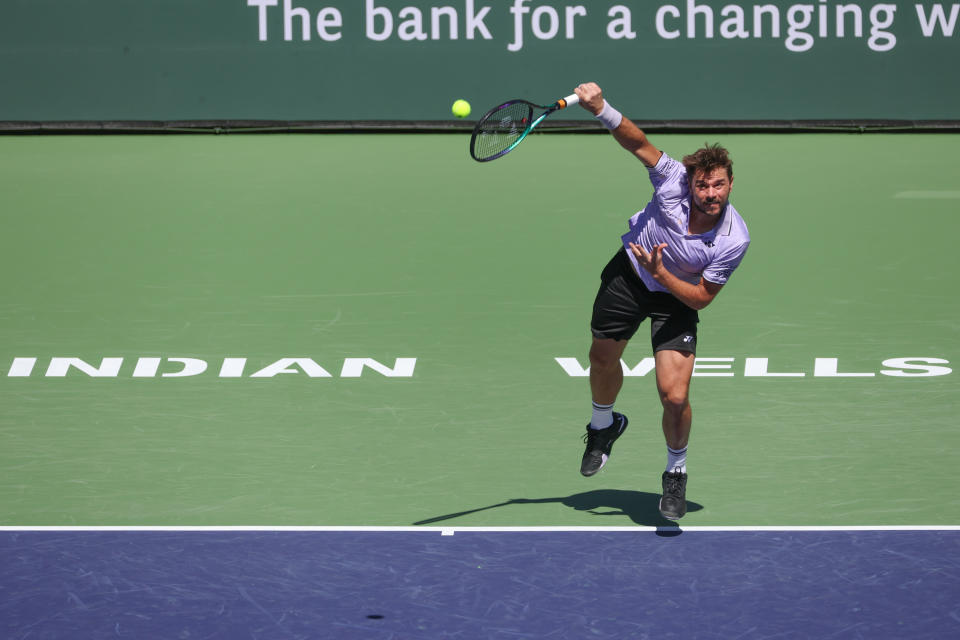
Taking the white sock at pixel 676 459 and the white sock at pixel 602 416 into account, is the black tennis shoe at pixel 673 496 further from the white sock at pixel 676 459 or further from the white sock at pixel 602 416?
the white sock at pixel 602 416

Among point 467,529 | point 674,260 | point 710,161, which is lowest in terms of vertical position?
point 467,529

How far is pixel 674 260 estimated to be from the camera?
7434mm

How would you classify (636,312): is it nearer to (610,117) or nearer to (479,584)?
(610,117)

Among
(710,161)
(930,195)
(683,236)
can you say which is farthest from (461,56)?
(710,161)

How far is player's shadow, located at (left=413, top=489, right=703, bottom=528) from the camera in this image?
746cm

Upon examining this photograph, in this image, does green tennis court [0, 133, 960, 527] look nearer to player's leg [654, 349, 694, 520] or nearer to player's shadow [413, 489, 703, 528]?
player's shadow [413, 489, 703, 528]

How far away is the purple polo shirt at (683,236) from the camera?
7.32m

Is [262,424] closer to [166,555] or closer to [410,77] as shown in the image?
[166,555]

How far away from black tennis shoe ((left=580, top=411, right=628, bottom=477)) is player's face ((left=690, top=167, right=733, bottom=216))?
130 centimetres

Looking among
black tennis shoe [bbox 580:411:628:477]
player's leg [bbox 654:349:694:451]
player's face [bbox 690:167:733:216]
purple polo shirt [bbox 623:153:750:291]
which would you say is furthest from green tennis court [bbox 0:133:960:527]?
player's face [bbox 690:167:733:216]

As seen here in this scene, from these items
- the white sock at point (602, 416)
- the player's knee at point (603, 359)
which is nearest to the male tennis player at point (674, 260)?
the player's knee at point (603, 359)

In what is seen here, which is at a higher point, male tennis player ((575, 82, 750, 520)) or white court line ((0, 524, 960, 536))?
male tennis player ((575, 82, 750, 520))

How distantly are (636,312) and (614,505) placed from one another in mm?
904

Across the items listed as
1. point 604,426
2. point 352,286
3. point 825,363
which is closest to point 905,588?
point 604,426
